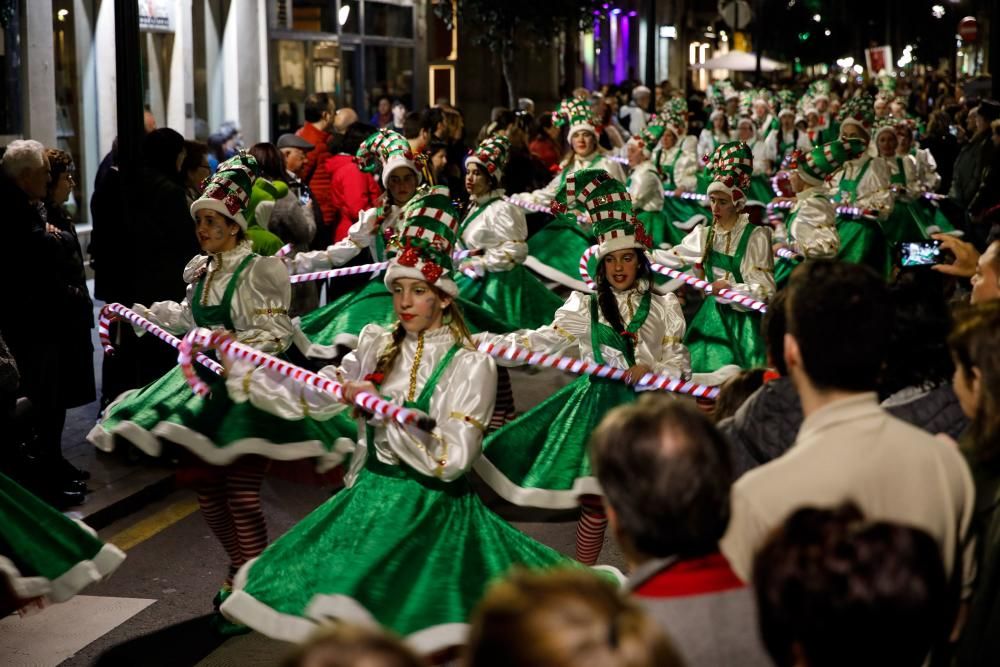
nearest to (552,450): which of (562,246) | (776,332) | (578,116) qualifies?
(776,332)

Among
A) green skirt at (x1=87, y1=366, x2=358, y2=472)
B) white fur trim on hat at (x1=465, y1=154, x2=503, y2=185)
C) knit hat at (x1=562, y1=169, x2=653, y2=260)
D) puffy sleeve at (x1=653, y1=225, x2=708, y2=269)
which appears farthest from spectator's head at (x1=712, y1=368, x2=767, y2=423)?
white fur trim on hat at (x1=465, y1=154, x2=503, y2=185)

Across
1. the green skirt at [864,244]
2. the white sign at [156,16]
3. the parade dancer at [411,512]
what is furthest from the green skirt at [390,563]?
the white sign at [156,16]

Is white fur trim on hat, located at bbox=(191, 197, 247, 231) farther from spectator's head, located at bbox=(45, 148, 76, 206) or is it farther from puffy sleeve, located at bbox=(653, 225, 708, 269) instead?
puffy sleeve, located at bbox=(653, 225, 708, 269)

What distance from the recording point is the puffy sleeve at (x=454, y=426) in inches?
218

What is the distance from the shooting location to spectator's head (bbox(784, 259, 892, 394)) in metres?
3.70

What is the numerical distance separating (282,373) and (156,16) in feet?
50.5

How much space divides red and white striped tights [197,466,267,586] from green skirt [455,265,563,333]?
4.43 meters

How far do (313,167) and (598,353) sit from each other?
7.57 metres

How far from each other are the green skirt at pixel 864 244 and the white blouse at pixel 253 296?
910 cm

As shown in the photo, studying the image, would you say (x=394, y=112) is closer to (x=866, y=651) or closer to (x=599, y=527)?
(x=599, y=527)

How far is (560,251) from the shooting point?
14914mm

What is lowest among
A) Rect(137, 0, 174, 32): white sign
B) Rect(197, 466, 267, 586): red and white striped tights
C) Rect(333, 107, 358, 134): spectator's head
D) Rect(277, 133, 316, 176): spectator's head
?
Rect(197, 466, 267, 586): red and white striped tights

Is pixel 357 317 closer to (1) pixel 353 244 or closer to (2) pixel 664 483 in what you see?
(1) pixel 353 244

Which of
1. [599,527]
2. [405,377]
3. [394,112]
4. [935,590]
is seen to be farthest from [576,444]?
[394,112]
